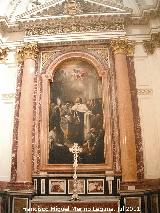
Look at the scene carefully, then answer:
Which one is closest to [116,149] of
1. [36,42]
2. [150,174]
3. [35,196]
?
[150,174]

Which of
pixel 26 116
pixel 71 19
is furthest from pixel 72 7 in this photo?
pixel 26 116

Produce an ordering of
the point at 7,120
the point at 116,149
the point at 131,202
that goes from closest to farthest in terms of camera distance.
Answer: the point at 131,202 < the point at 116,149 < the point at 7,120

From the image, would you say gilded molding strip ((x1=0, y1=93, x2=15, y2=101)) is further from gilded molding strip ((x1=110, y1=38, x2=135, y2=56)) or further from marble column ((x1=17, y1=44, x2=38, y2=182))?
gilded molding strip ((x1=110, y1=38, x2=135, y2=56))

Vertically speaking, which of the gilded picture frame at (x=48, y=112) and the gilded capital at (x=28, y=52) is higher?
the gilded capital at (x=28, y=52)

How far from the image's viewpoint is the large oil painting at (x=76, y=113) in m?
10.6

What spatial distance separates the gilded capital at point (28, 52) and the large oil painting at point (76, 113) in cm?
94

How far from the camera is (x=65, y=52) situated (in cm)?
1180

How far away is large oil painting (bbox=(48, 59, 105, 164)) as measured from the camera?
1056cm

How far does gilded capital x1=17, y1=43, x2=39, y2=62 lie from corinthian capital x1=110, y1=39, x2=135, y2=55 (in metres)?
2.62

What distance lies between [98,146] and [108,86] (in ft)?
6.69

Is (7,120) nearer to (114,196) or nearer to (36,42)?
(36,42)

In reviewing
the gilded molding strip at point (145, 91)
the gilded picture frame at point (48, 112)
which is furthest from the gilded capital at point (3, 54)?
the gilded molding strip at point (145, 91)

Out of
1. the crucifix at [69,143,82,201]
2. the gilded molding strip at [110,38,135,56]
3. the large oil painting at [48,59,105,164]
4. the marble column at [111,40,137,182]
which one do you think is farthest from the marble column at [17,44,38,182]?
the marble column at [111,40,137,182]

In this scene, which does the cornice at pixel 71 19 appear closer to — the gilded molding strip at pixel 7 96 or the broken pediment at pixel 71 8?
the broken pediment at pixel 71 8
